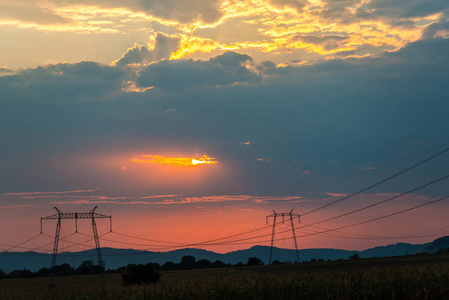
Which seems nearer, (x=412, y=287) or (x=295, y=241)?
(x=412, y=287)

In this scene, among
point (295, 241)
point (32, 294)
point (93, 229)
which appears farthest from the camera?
point (295, 241)

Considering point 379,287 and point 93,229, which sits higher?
point 93,229

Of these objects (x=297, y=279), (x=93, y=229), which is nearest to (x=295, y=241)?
(x=93, y=229)

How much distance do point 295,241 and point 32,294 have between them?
387 feet

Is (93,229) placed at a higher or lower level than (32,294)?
A: higher

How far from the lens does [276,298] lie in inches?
1505

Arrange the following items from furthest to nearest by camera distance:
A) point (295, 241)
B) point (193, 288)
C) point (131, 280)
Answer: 1. point (295, 241)
2. point (131, 280)
3. point (193, 288)

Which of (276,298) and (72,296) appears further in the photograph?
(72,296)

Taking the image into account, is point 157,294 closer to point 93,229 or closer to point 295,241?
point 93,229

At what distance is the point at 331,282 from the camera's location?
39.2 metres

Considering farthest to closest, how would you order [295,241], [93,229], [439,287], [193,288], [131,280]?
[295,241] → [93,229] → [131,280] → [193,288] → [439,287]

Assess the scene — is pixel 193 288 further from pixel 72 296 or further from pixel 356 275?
pixel 356 275

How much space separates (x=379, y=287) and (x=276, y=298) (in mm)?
7436

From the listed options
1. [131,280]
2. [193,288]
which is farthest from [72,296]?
[131,280]
